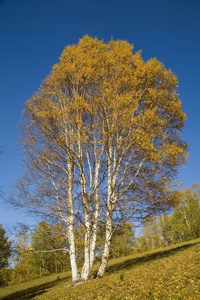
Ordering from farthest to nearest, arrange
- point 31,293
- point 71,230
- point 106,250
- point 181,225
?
point 181,225
point 31,293
point 71,230
point 106,250

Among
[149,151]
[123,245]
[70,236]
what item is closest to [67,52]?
[149,151]

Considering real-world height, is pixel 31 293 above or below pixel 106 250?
below

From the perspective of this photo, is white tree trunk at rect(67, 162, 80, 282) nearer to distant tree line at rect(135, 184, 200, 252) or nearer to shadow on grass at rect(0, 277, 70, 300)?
shadow on grass at rect(0, 277, 70, 300)

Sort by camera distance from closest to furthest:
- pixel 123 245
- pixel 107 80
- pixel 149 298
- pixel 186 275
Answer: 1. pixel 149 298
2. pixel 186 275
3. pixel 107 80
4. pixel 123 245

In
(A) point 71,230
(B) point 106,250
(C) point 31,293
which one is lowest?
(C) point 31,293

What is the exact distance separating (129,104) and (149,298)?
22.7 feet

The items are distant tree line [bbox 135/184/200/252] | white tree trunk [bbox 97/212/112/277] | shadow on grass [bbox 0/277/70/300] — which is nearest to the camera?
white tree trunk [bbox 97/212/112/277]

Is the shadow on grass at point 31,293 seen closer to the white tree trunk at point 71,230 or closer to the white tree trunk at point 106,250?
the white tree trunk at point 71,230

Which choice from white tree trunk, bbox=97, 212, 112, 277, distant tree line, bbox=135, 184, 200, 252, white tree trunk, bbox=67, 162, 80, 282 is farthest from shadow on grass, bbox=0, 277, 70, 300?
distant tree line, bbox=135, 184, 200, 252

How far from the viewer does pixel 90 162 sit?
33.7 feet

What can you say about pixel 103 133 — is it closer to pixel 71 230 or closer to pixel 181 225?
pixel 71 230

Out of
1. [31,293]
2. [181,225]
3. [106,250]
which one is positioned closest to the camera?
[106,250]

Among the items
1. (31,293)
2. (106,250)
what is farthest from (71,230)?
(31,293)

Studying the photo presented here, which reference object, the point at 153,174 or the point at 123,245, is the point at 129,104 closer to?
the point at 153,174
